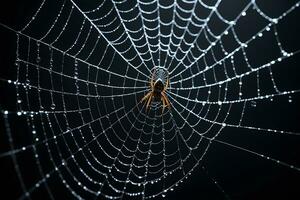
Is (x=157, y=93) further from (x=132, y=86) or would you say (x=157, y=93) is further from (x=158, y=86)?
(x=132, y=86)

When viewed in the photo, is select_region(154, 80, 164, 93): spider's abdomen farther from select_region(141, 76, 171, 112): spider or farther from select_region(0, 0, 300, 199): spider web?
select_region(0, 0, 300, 199): spider web

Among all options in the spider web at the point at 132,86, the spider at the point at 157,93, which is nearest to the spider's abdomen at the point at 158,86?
the spider at the point at 157,93

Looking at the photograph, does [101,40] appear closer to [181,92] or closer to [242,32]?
[181,92]

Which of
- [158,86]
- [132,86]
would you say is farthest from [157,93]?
[132,86]

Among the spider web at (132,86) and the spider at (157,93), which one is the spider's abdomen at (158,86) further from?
the spider web at (132,86)

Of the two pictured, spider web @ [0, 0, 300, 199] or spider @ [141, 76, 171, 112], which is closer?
spider @ [141, 76, 171, 112]

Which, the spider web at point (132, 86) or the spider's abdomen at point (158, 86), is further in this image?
the spider web at point (132, 86)

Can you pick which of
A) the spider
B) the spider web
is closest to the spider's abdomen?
the spider

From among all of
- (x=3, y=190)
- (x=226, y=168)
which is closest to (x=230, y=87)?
(x=226, y=168)
